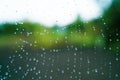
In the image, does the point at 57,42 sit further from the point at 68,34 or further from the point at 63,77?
the point at 63,77

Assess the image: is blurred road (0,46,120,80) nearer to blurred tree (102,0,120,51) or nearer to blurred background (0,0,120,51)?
blurred background (0,0,120,51)

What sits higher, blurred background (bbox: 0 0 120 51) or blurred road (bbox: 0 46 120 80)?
blurred background (bbox: 0 0 120 51)

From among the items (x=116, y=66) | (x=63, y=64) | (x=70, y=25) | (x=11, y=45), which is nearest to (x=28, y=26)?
(x=70, y=25)

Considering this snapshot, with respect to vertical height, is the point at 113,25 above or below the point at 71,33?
above

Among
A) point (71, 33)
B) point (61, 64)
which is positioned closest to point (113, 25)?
point (71, 33)

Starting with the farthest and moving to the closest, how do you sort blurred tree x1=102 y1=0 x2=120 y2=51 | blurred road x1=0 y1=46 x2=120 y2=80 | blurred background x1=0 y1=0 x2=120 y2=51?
blurred tree x1=102 y1=0 x2=120 y2=51 → blurred background x1=0 y1=0 x2=120 y2=51 → blurred road x1=0 y1=46 x2=120 y2=80

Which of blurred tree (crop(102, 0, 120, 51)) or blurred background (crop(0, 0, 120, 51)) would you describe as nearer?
blurred background (crop(0, 0, 120, 51))

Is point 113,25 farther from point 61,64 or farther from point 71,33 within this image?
point 61,64

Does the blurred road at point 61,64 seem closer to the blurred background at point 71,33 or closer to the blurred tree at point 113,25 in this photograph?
the blurred background at point 71,33
